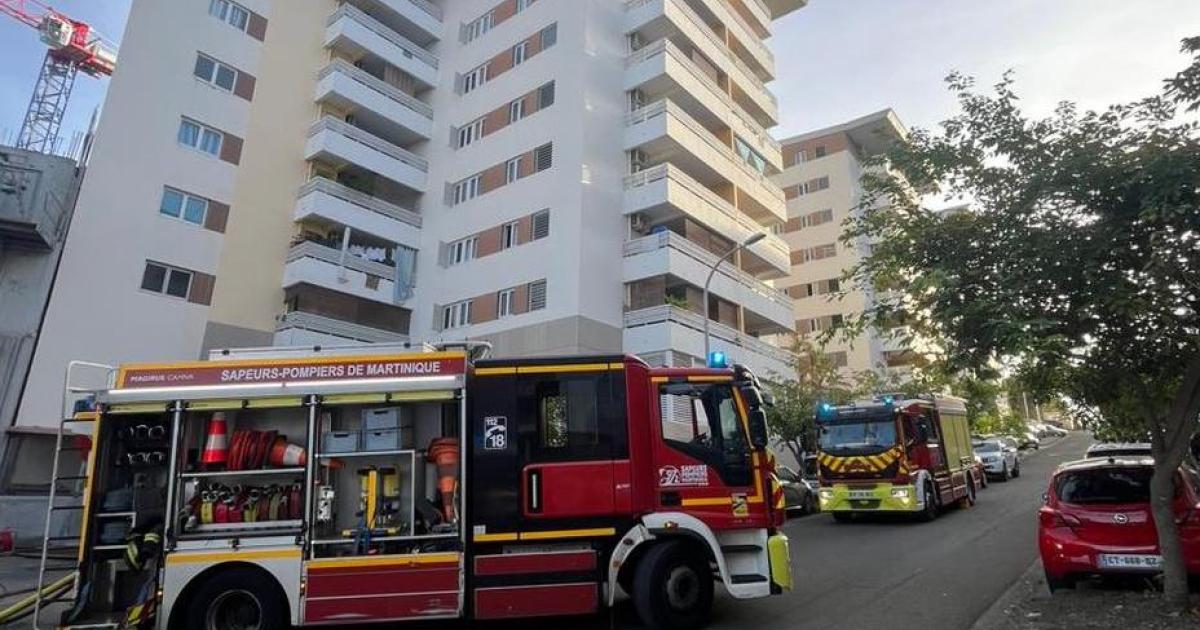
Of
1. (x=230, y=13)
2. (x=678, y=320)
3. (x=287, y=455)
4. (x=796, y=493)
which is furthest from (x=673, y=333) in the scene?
(x=230, y=13)

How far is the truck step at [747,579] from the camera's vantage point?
7.72 m

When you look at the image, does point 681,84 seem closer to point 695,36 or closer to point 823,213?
point 695,36

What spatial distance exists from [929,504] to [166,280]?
23.3 metres

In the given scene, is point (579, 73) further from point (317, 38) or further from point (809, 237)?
point (809, 237)

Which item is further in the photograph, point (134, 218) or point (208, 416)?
point (134, 218)

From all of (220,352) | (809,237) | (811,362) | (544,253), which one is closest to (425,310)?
(544,253)

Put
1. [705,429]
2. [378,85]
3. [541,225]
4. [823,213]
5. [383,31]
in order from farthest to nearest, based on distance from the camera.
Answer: [823,213] < [383,31] < [378,85] < [541,225] < [705,429]

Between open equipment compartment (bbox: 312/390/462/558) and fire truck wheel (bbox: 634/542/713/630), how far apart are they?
6.84ft

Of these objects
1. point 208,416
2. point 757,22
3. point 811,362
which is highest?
point 757,22

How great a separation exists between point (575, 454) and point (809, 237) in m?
44.1

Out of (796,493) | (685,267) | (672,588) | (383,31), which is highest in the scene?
(383,31)

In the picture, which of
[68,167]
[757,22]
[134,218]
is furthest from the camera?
[757,22]

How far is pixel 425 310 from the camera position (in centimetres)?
2780

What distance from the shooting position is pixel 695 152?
27266 mm
